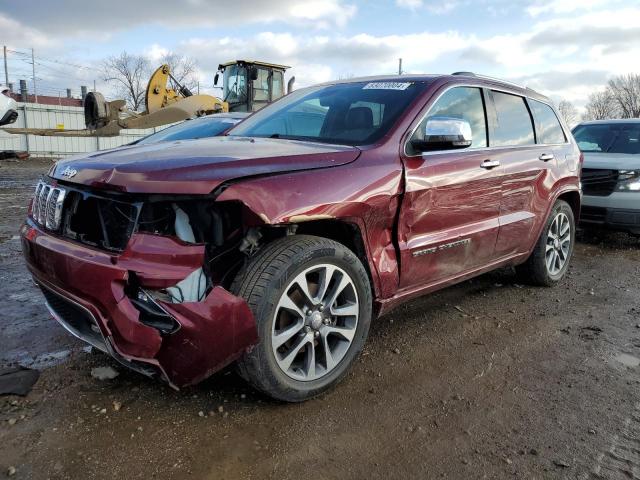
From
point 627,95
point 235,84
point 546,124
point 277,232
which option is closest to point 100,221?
point 277,232

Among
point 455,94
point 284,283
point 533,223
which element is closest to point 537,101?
point 533,223

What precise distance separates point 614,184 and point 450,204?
14.7 ft

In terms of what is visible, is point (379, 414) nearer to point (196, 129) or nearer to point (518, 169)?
point (518, 169)

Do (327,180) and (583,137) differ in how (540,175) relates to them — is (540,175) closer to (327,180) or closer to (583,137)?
(327,180)

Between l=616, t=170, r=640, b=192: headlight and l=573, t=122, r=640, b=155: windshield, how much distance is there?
0.75m

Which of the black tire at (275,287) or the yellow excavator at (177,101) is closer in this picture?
the black tire at (275,287)

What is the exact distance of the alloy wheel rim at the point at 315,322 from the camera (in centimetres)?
255

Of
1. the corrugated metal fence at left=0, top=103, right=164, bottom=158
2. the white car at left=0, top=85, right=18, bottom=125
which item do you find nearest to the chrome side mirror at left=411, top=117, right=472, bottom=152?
the white car at left=0, top=85, right=18, bottom=125

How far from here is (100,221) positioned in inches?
97.5

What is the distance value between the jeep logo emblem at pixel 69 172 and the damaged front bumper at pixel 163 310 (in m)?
0.45

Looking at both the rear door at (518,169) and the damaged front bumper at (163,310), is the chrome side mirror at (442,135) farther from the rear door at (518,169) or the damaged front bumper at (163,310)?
the damaged front bumper at (163,310)

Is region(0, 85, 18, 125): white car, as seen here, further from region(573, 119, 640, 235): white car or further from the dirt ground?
region(573, 119, 640, 235): white car

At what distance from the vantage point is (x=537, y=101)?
15.2 ft

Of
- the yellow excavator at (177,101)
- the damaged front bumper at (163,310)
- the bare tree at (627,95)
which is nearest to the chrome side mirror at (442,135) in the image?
the damaged front bumper at (163,310)
